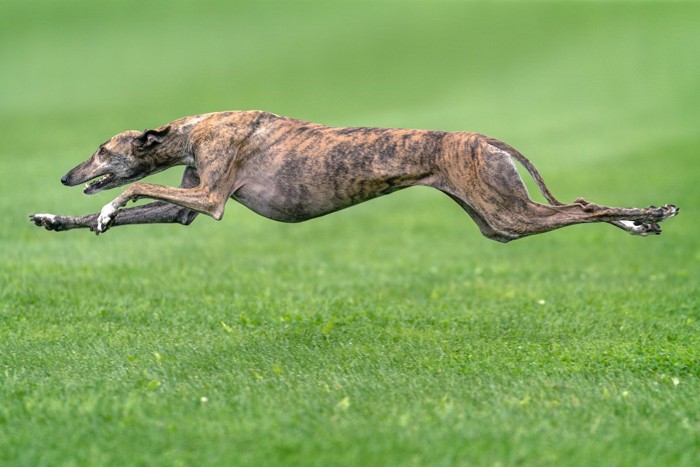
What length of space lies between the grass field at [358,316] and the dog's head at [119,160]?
143 cm

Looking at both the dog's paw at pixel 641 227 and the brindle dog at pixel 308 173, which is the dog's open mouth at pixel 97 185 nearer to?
the brindle dog at pixel 308 173

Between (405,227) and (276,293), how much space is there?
656cm

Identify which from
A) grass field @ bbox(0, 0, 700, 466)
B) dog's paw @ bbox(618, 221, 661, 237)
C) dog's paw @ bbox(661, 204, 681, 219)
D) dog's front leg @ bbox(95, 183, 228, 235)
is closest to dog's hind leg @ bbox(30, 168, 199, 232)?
dog's front leg @ bbox(95, 183, 228, 235)

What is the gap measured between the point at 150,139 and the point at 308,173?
4.39 feet

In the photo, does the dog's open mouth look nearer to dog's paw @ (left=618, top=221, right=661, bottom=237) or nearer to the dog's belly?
the dog's belly

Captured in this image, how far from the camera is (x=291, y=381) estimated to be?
25.4 feet

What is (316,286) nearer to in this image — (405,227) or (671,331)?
(671,331)

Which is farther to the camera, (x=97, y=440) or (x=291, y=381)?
(x=291, y=381)

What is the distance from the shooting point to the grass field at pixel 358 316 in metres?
6.47

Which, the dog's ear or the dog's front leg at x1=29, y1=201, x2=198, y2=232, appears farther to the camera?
the dog's front leg at x1=29, y1=201, x2=198, y2=232

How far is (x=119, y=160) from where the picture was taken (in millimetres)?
8820

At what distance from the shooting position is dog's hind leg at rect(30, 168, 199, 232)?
29.6ft

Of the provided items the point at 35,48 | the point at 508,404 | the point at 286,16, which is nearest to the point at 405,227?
the point at 508,404

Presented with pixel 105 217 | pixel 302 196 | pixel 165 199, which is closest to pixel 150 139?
pixel 165 199
